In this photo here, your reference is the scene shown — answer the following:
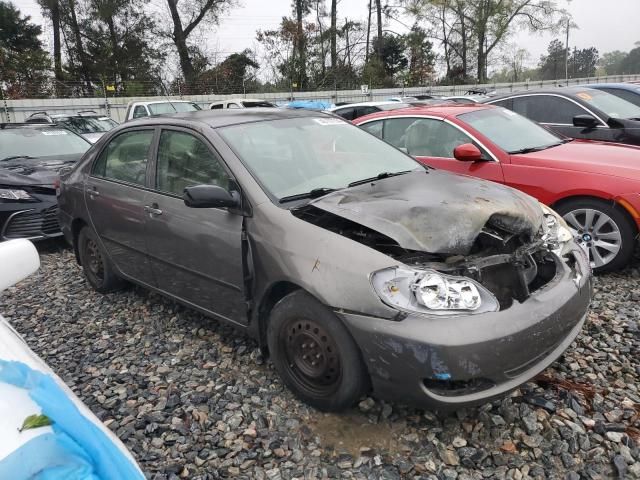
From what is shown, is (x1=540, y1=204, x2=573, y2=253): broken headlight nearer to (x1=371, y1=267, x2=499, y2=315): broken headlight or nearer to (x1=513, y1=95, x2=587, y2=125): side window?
(x1=371, y1=267, x2=499, y2=315): broken headlight

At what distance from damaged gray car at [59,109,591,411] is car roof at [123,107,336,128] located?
0.05ft

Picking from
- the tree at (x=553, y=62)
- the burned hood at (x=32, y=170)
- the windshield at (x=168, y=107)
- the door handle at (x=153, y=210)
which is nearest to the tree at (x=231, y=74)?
the windshield at (x=168, y=107)

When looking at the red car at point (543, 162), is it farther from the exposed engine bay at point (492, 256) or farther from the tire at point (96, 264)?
the tire at point (96, 264)

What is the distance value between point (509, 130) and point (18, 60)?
94.7 feet

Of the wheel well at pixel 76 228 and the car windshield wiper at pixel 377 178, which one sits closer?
the car windshield wiper at pixel 377 178

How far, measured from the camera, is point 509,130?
509 cm

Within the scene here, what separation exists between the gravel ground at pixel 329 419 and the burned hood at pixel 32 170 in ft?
10.1

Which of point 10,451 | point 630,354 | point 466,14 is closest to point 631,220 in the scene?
point 630,354

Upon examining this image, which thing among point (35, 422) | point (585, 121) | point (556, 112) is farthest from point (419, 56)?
point (35, 422)

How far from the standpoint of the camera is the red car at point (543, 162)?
400cm

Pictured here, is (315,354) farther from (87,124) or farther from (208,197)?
(87,124)

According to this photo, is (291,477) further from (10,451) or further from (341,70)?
(341,70)

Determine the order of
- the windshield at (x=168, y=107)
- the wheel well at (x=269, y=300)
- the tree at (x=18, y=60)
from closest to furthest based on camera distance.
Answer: the wheel well at (x=269, y=300) → the windshield at (x=168, y=107) → the tree at (x=18, y=60)

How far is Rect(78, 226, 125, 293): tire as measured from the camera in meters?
4.25
